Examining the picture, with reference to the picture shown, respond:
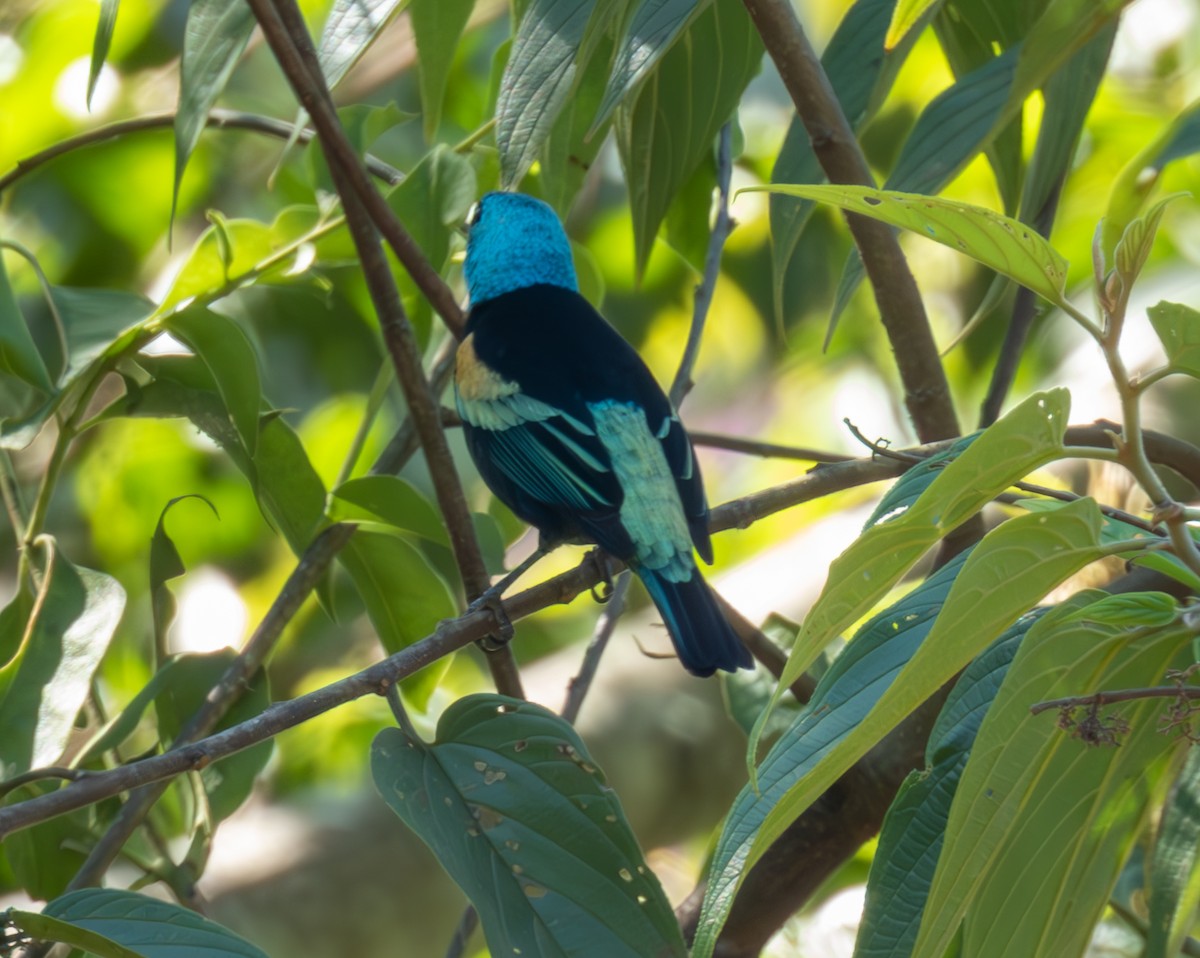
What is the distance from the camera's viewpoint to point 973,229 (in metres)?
1.05

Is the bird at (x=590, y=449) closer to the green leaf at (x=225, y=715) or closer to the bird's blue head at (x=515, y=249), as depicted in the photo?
the bird's blue head at (x=515, y=249)

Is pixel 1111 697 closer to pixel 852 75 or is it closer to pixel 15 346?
pixel 852 75

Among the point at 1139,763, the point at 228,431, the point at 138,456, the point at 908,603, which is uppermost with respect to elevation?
the point at 138,456

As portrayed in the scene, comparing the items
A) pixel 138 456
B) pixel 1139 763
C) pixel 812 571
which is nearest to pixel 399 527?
pixel 1139 763

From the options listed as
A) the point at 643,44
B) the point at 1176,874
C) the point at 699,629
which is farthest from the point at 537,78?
the point at 1176,874

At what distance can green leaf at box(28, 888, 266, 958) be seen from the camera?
1.27 meters

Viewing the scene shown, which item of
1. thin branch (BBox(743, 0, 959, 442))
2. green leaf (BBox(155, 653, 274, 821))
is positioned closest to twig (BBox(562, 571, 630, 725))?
green leaf (BBox(155, 653, 274, 821))

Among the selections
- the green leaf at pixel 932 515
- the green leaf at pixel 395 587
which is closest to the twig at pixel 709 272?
the green leaf at pixel 395 587

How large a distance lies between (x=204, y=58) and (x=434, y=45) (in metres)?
0.32

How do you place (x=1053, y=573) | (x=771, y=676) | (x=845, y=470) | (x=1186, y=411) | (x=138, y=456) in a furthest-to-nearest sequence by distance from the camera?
(x=138, y=456), (x=1186, y=411), (x=771, y=676), (x=845, y=470), (x=1053, y=573)

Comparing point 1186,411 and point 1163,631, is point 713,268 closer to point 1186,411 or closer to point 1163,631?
point 1163,631

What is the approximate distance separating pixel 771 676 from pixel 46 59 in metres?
2.89

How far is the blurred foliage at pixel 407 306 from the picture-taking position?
190 centimetres

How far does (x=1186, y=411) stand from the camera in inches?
137
